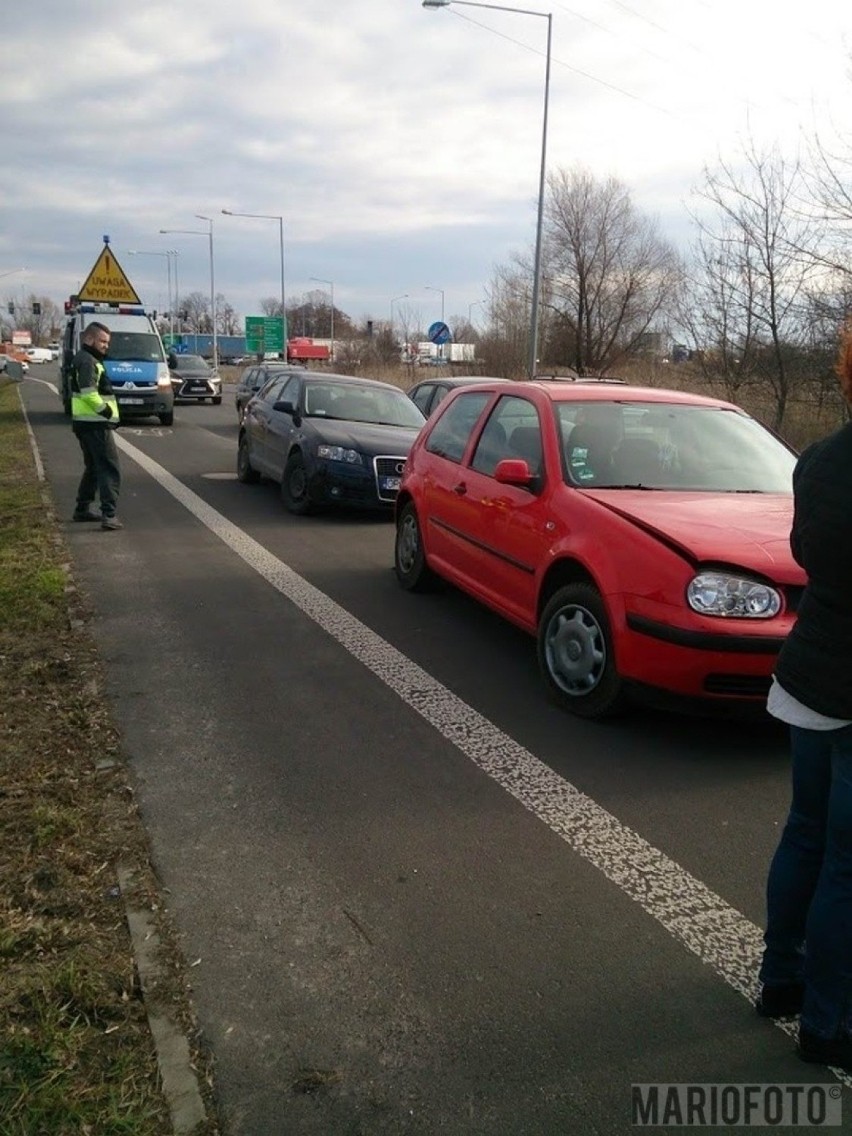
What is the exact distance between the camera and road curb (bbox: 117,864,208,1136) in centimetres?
237

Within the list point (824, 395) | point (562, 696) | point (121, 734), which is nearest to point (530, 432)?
point (562, 696)

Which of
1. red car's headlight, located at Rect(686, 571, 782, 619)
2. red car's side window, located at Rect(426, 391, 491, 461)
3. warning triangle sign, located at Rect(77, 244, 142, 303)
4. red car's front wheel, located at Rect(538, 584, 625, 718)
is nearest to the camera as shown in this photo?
red car's headlight, located at Rect(686, 571, 782, 619)

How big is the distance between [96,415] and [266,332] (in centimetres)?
4059

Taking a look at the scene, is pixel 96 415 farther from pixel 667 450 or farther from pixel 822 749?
pixel 822 749

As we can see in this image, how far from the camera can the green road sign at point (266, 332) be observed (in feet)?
158

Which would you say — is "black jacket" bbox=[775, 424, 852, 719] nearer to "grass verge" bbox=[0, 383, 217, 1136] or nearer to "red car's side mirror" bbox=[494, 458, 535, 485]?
"grass verge" bbox=[0, 383, 217, 1136]

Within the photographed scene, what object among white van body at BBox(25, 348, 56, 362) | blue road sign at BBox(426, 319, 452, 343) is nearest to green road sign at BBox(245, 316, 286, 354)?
blue road sign at BBox(426, 319, 452, 343)

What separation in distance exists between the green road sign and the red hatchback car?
140 ft

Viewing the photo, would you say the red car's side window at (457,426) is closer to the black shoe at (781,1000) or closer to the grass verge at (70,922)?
the grass verge at (70,922)

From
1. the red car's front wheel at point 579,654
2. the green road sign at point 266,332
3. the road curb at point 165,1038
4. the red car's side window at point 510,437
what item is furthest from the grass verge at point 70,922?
the green road sign at point 266,332

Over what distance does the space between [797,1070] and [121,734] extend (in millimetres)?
3289

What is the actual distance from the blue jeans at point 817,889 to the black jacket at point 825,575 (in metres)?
0.12

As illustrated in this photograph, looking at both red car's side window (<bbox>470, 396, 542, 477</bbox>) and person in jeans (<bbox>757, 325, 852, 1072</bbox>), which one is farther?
red car's side window (<bbox>470, 396, 542, 477</bbox>)

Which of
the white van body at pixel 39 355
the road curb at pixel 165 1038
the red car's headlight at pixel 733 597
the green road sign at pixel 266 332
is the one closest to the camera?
the road curb at pixel 165 1038
